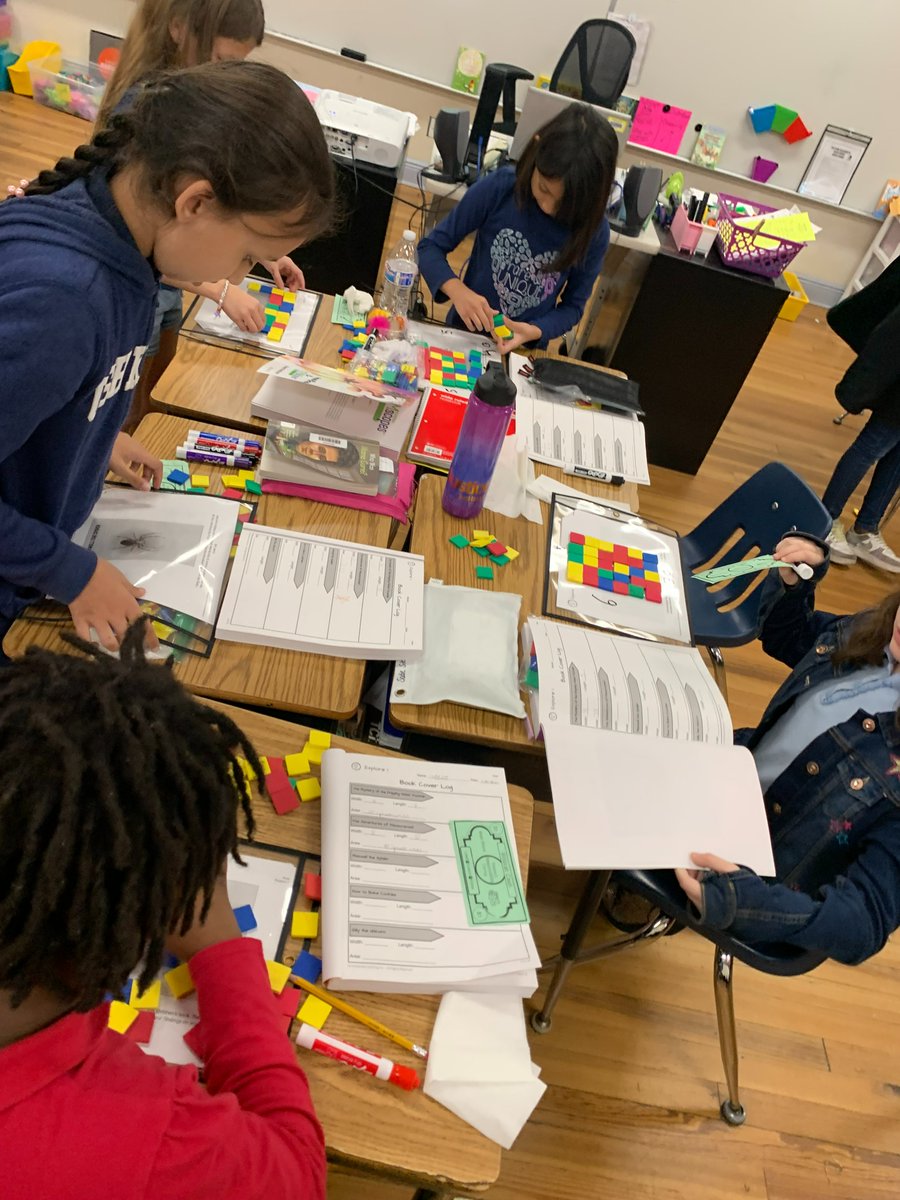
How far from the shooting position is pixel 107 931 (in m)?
0.59

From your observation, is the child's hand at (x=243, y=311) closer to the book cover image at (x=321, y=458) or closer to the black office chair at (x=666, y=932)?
the book cover image at (x=321, y=458)

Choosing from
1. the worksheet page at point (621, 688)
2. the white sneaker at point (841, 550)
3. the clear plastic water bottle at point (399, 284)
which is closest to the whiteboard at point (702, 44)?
the white sneaker at point (841, 550)

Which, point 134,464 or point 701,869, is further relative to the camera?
point 134,464

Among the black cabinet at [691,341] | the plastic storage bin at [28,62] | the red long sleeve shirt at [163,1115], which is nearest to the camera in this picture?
the red long sleeve shirt at [163,1115]

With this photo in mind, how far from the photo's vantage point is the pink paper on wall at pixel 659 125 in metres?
4.31

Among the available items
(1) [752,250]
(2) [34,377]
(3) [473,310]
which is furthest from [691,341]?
(2) [34,377]

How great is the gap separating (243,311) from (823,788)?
138cm

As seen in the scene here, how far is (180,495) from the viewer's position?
1.29 meters

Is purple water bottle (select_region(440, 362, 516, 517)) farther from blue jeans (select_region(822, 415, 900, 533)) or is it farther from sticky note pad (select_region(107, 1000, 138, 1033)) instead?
blue jeans (select_region(822, 415, 900, 533))

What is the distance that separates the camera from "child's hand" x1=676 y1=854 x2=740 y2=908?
1074 mm

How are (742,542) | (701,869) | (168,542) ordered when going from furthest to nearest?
(742,542) < (168,542) < (701,869)

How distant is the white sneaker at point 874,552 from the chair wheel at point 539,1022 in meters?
2.28

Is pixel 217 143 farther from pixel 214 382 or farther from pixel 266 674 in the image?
pixel 214 382

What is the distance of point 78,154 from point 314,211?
0.82ft
